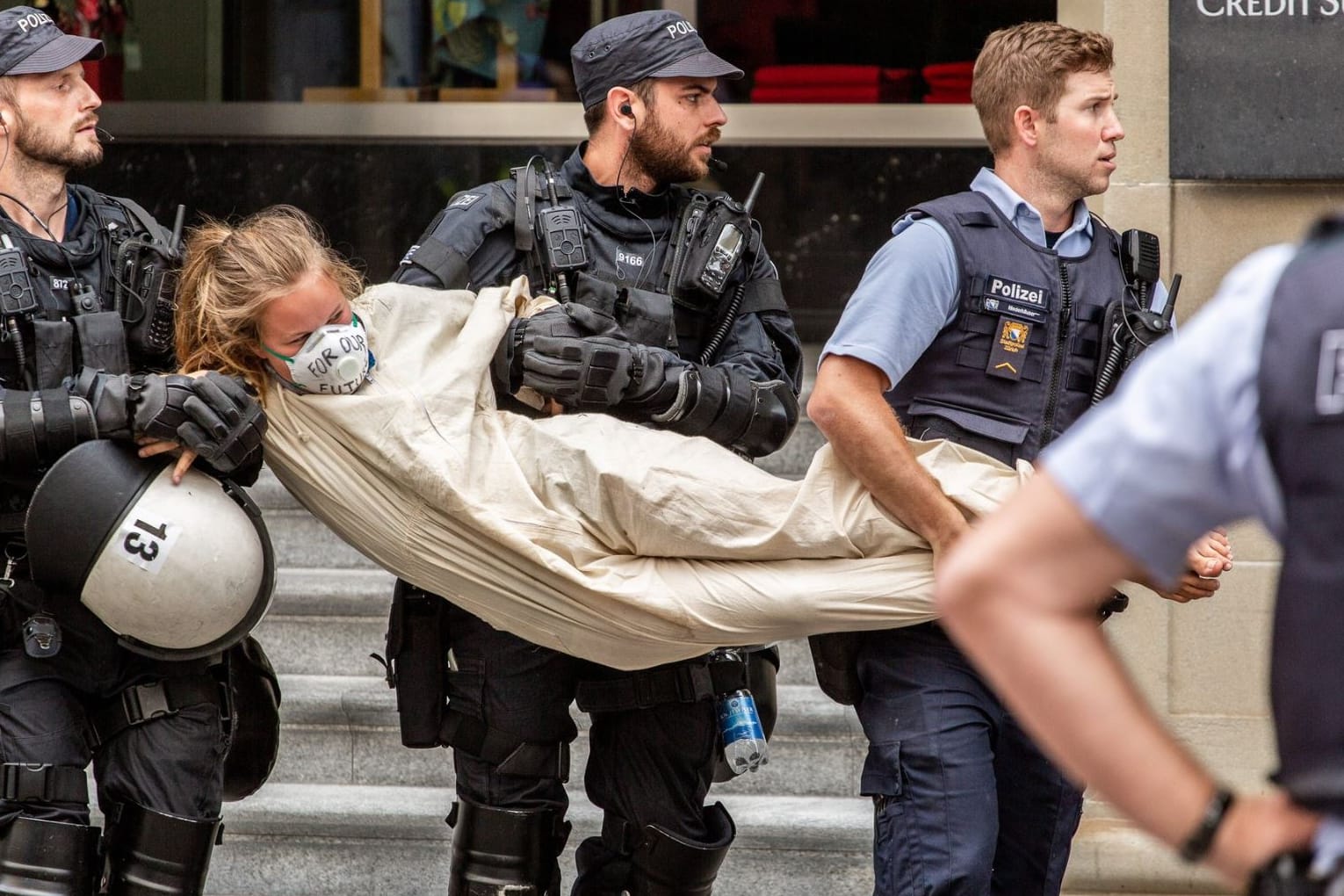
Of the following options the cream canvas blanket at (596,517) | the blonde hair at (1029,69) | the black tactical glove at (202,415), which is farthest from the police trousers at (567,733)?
the blonde hair at (1029,69)

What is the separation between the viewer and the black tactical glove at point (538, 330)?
315cm

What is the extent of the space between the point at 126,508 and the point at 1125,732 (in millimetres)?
2084

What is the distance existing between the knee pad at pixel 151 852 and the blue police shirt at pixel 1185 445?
2317mm

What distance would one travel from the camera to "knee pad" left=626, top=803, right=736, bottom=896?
3369 millimetres

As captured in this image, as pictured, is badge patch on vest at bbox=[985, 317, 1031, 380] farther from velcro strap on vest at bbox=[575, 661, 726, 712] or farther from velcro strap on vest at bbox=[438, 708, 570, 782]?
velcro strap on vest at bbox=[438, 708, 570, 782]

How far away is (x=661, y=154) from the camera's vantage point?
139 inches

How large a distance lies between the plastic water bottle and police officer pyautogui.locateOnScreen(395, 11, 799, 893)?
0.03m

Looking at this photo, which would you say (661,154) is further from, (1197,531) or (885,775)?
(1197,531)

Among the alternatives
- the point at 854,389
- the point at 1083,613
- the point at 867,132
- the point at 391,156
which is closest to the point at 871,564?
the point at 854,389

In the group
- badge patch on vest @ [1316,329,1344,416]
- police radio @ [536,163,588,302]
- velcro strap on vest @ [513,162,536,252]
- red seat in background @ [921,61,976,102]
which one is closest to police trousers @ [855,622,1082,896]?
police radio @ [536,163,588,302]

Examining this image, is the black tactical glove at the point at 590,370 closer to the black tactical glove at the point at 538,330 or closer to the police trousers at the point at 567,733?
the black tactical glove at the point at 538,330

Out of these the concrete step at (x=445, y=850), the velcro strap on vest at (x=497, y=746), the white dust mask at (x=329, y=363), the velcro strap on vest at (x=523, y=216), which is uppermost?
the velcro strap on vest at (x=523, y=216)

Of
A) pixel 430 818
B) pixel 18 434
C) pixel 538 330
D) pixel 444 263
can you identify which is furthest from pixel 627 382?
pixel 430 818

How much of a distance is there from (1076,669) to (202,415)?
6.53ft
